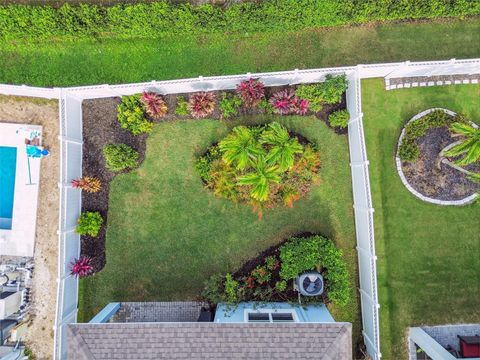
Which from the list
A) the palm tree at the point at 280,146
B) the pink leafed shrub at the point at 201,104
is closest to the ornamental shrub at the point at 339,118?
the palm tree at the point at 280,146

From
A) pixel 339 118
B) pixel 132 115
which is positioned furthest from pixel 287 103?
pixel 132 115

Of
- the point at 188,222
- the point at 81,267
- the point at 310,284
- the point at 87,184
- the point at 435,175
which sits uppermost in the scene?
the point at 87,184

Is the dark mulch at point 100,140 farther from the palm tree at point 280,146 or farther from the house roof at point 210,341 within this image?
the palm tree at point 280,146

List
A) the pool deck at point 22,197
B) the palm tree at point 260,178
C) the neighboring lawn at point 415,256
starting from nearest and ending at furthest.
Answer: the palm tree at point 260,178 < the neighboring lawn at point 415,256 < the pool deck at point 22,197

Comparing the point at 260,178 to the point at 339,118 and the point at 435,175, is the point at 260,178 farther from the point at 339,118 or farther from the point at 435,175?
the point at 435,175

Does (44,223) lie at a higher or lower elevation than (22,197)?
lower

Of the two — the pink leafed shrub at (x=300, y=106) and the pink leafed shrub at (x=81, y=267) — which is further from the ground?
the pink leafed shrub at (x=300, y=106)

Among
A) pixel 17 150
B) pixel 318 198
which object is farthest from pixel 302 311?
pixel 17 150
